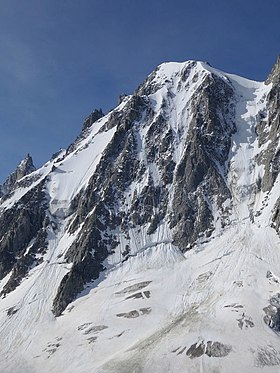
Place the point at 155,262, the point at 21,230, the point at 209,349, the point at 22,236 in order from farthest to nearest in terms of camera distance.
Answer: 1. the point at 21,230
2. the point at 22,236
3. the point at 155,262
4. the point at 209,349

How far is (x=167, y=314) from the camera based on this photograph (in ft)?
418

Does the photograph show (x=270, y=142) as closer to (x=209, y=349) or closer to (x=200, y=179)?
(x=200, y=179)

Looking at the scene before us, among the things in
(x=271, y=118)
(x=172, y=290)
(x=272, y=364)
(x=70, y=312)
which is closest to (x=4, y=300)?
(x=70, y=312)

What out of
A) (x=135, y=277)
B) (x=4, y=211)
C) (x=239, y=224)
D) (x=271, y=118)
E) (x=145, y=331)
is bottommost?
(x=145, y=331)

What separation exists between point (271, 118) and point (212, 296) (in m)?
89.8

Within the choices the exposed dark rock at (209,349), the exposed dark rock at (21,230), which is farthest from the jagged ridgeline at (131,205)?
the exposed dark rock at (209,349)

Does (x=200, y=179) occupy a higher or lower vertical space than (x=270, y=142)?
lower

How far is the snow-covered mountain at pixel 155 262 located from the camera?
113 meters

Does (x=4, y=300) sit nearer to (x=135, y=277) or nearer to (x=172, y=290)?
(x=135, y=277)

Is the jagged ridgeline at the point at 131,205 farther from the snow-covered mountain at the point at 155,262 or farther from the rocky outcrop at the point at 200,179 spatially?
the snow-covered mountain at the point at 155,262

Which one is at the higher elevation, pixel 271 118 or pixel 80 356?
pixel 271 118

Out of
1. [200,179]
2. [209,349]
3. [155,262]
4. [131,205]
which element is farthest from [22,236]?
[209,349]

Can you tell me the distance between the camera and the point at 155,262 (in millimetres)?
153875

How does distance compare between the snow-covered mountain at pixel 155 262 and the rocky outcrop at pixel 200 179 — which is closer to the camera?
the snow-covered mountain at pixel 155 262
